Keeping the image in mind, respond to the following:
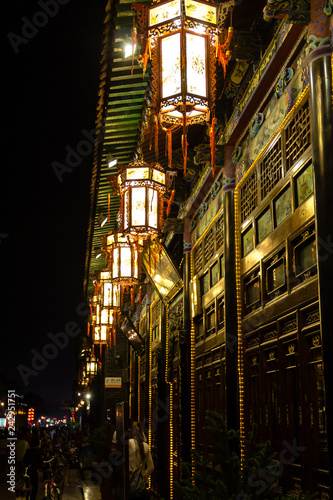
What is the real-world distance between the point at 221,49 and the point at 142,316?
2018 centimetres

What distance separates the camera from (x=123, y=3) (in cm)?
802

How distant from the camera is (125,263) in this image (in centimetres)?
1486

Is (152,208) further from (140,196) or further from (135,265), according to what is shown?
(135,265)

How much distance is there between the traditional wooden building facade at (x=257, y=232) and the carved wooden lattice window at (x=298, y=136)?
0.03 meters

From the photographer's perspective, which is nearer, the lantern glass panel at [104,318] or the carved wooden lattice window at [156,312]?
the carved wooden lattice window at [156,312]

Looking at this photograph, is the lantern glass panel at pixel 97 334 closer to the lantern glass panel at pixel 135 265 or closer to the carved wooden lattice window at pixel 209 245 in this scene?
the lantern glass panel at pixel 135 265

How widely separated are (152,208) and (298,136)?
16.0 ft

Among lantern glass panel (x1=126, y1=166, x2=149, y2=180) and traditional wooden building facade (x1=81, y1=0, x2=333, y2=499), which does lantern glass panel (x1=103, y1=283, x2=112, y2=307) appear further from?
lantern glass panel (x1=126, y1=166, x2=149, y2=180)

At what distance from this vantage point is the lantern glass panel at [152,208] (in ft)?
37.1

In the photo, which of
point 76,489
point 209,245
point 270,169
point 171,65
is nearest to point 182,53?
point 171,65

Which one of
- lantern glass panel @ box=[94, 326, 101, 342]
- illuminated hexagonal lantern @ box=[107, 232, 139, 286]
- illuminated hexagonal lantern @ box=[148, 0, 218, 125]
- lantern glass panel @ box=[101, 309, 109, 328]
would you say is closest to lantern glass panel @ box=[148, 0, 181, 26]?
illuminated hexagonal lantern @ box=[148, 0, 218, 125]

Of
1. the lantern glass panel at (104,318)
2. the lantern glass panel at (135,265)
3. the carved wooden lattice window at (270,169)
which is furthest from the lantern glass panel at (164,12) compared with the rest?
the lantern glass panel at (104,318)

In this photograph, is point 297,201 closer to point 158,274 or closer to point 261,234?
point 261,234

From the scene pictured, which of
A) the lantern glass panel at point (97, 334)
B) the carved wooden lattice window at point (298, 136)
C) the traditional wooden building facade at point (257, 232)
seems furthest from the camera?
the lantern glass panel at point (97, 334)
